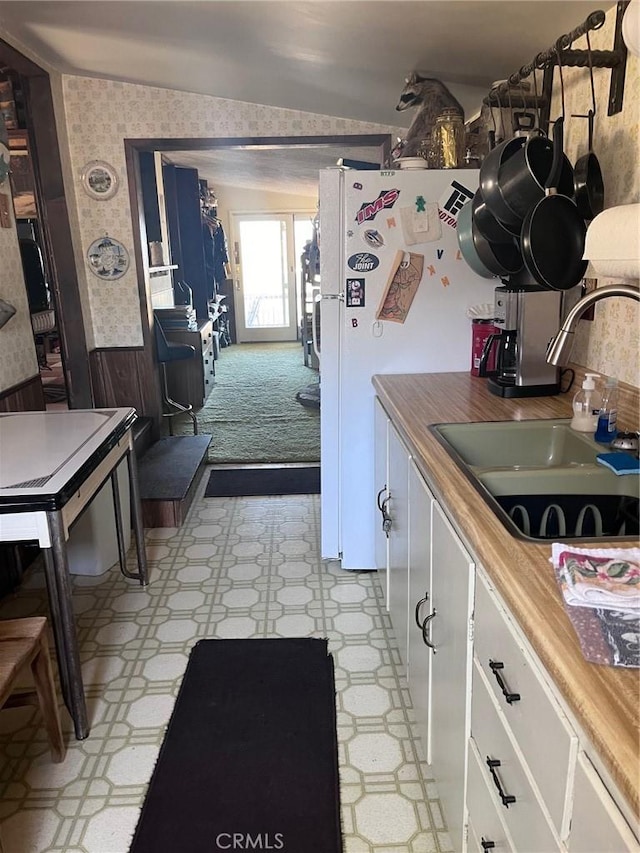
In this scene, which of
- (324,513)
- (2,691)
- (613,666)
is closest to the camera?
(613,666)

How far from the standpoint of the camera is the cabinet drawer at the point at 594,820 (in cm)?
64

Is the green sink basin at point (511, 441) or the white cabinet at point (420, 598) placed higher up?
the green sink basin at point (511, 441)

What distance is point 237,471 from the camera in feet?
13.5

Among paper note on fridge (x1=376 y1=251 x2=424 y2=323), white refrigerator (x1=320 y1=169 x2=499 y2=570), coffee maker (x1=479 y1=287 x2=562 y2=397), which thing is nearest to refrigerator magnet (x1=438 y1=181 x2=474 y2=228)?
white refrigerator (x1=320 y1=169 x2=499 y2=570)

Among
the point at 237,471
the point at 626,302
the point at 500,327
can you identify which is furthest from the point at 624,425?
the point at 237,471

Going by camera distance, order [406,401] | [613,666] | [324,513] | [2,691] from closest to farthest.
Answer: [613,666] < [2,691] < [406,401] < [324,513]

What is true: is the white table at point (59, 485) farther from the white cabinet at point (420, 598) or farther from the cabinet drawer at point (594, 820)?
the cabinet drawer at point (594, 820)

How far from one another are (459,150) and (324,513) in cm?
164

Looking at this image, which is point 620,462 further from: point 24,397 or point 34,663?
point 24,397

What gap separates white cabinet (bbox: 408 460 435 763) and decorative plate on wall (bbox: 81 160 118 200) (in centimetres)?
320

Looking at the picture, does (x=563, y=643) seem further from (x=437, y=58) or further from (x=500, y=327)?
(x=437, y=58)

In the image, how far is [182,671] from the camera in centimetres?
219

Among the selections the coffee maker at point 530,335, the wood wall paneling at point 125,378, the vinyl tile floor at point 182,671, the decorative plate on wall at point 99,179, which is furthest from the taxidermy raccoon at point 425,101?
the wood wall paneling at point 125,378

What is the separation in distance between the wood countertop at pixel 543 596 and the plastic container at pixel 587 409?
82 millimetres
